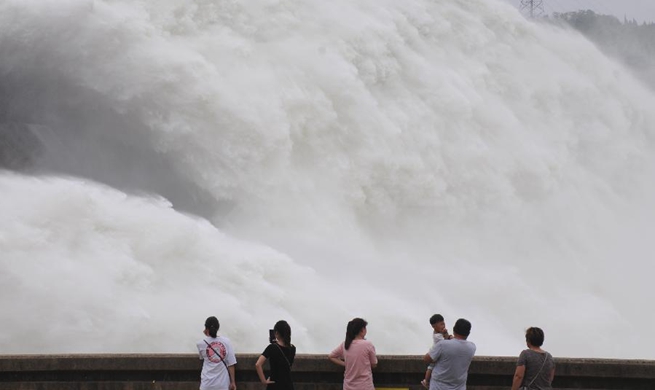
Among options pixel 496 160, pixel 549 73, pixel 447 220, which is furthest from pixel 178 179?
pixel 549 73

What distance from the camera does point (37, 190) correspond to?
12.9 metres

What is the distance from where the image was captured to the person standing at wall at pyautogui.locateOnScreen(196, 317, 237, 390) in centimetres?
797

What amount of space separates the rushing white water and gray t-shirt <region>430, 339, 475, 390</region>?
5.38m

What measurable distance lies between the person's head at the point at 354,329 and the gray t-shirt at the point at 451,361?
666 mm

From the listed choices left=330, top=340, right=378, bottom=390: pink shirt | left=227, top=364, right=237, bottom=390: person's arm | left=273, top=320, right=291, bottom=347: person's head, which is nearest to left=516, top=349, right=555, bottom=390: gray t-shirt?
left=330, top=340, right=378, bottom=390: pink shirt

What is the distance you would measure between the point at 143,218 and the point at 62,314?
2.25 meters

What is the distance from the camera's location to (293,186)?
17.9 meters

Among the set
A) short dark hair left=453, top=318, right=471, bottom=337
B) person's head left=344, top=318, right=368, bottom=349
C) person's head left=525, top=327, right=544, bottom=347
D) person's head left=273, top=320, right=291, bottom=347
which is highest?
person's head left=525, top=327, right=544, bottom=347

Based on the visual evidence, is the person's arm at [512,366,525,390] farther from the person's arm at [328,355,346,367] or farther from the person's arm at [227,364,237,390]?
the person's arm at [227,364,237,390]

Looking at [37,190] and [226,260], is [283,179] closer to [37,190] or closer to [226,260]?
[226,260]

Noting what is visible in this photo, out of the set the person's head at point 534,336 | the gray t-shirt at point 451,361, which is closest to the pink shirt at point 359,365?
the gray t-shirt at point 451,361

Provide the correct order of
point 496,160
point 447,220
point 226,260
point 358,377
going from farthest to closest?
point 496,160, point 447,220, point 226,260, point 358,377

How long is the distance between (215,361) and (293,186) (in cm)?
1000

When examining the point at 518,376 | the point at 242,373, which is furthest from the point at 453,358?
the point at 242,373
